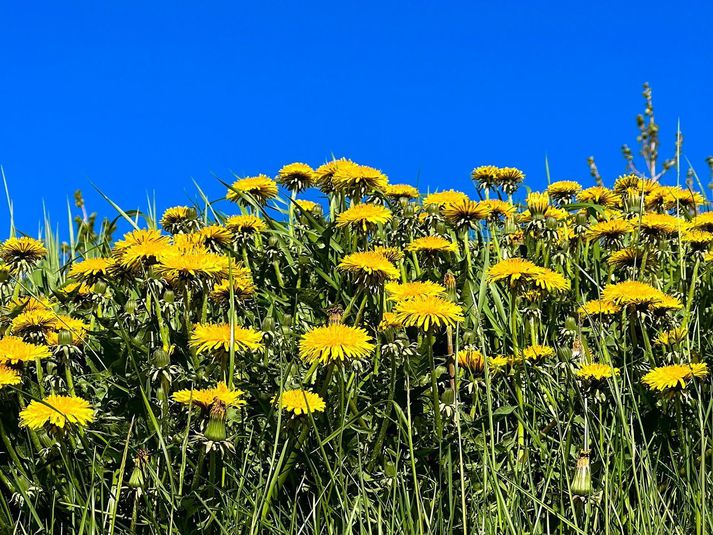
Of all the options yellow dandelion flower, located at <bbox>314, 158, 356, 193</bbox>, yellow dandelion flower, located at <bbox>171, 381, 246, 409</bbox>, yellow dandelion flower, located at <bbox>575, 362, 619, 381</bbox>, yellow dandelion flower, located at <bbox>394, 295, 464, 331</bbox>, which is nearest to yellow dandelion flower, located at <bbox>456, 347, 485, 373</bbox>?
yellow dandelion flower, located at <bbox>575, 362, 619, 381</bbox>

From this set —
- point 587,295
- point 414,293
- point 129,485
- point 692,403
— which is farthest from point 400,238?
point 129,485

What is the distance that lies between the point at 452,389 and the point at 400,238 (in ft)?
3.98

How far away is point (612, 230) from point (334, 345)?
5.40 feet

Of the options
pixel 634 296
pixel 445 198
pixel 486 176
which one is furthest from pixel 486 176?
pixel 634 296

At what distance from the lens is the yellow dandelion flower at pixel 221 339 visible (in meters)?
2.19

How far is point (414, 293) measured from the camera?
2.35m

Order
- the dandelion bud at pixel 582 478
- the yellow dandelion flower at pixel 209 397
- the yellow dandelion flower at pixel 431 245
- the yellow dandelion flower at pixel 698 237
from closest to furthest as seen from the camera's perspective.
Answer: the dandelion bud at pixel 582 478, the yellow dandelion flower at pixel 209 397, the yellow dandelion flower at pixel 431 245, the yellow dandelion flower at pixel 698 237

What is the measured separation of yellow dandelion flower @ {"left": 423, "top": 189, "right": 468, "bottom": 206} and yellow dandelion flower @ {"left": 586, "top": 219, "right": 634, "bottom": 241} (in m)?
0.57

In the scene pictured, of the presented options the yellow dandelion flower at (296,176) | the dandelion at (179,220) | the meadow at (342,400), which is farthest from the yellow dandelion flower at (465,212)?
the dandelion at (179,220)

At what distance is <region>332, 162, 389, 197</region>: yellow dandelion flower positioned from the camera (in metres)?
3.03

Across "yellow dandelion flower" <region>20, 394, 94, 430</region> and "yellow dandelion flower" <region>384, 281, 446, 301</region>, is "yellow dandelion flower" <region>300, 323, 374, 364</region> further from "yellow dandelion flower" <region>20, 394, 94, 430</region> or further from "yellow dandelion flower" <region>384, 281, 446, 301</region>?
"yellow dandelion flower" <region>20, 394, 94, 430</region>

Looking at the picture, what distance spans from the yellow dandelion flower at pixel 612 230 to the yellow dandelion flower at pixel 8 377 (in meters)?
2.17

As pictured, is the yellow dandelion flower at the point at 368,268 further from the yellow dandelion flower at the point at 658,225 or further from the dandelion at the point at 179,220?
the yellow dandelion flower at the point at 658,225

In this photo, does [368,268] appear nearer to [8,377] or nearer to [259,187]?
[8,377]
